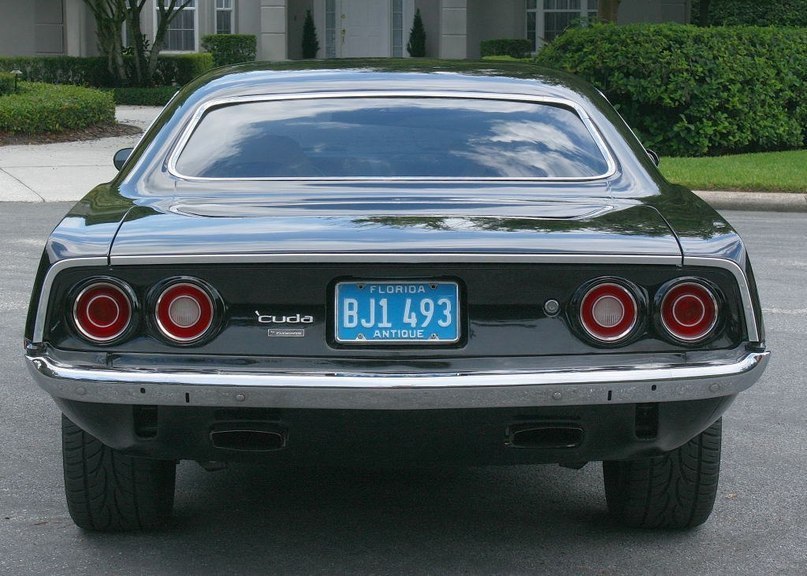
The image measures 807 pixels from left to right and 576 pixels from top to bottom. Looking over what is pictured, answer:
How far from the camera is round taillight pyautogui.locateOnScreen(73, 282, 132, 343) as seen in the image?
3625 millimetres

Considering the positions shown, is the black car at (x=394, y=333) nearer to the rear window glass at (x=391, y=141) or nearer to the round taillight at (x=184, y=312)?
the round taillight at (x=184, y=312)

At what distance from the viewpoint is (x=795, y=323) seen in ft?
25.5

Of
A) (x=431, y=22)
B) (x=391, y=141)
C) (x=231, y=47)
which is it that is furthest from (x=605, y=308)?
(x=431, y=22)

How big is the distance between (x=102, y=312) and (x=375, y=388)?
0.79 meters

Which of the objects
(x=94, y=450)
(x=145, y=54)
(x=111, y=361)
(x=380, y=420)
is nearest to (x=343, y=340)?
(x=380, y=420)

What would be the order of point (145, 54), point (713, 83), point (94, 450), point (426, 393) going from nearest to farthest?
1. point (426, 393)
2. point (94, 450)
3. point (713, 83)
4. point (145, 54)

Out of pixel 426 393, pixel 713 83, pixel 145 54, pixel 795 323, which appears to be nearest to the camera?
pixel 426 393

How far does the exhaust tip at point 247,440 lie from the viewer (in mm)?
3641

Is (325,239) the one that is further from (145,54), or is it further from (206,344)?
(145,54)

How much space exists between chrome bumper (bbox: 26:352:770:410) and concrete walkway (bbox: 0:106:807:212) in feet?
32.7

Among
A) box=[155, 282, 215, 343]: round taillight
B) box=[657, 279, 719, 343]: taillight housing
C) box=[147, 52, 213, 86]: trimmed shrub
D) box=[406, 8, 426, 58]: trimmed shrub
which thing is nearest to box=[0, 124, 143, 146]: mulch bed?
box=[147, 52, 213, 86]: trimmed shrub

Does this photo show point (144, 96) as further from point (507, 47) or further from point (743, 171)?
point (743, 171)

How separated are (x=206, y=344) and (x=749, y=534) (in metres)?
1.92

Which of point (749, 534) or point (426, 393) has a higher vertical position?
point (426, 393)
